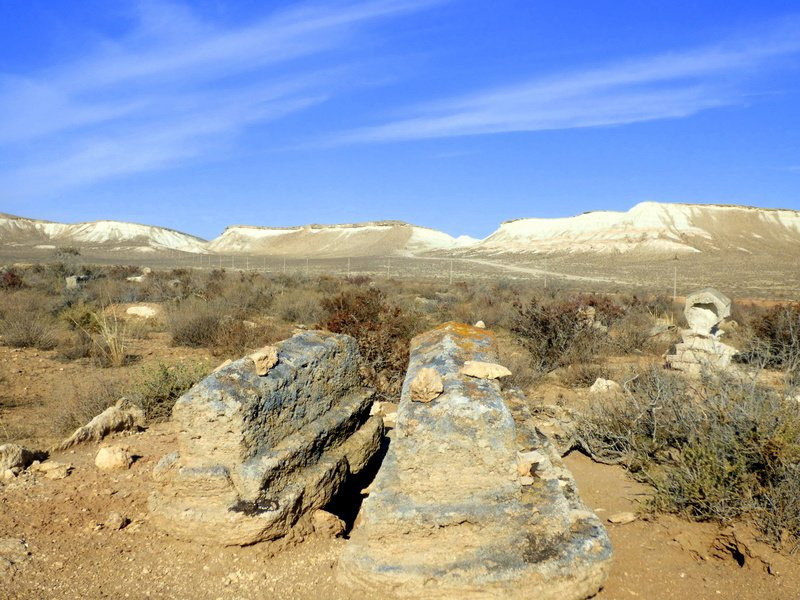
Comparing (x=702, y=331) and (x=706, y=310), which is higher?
(x=706, y=310)

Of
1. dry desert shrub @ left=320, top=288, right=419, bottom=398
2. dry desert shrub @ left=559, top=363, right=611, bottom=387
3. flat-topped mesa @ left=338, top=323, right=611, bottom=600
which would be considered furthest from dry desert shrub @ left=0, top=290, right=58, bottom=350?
flat-topped mesa @ left=338, top=323, right=611, bottom=600

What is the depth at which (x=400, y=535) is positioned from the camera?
2.59 m

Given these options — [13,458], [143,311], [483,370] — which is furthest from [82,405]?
[143,311]

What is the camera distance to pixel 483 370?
3.15 m

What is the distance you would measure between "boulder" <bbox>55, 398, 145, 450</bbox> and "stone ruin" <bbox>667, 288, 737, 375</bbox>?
708 centimetres

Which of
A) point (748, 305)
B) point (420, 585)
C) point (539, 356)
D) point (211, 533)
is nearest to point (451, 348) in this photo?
point (420, 585)

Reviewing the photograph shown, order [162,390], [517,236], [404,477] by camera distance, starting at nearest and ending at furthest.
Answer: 1. [404,477]
2. [162,390]
3. [517,236]

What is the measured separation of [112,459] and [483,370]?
9.48 feet

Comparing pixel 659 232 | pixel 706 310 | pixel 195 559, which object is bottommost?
pixel 195 559

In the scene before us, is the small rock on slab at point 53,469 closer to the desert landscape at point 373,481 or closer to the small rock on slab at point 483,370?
the desert landscape at point 373,481

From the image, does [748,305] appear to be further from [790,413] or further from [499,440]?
[499,440]

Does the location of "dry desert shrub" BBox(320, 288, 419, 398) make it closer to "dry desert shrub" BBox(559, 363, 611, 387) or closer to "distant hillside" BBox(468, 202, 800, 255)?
"dry desert shrub" BBox(559, 363, 611, 387)

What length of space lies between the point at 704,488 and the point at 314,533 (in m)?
2.43

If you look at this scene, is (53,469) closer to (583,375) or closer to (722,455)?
(722,455)
